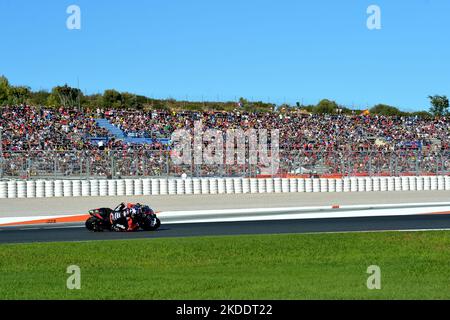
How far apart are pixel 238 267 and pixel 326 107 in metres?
76.1

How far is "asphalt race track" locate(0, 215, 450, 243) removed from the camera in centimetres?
1806

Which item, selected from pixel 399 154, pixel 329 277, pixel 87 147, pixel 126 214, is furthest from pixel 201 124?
pixel 329 277

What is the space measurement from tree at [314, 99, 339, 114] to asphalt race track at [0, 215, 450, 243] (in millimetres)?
60908

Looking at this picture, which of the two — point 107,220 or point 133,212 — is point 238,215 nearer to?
point 133,212

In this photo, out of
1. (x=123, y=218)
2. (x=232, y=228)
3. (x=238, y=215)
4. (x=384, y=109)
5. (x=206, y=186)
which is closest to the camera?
(x=123, y=218)

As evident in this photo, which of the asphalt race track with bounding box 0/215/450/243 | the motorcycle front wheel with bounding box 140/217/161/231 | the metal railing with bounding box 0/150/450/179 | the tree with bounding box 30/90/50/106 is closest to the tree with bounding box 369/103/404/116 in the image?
the tree with bounding box 30/90/50/106

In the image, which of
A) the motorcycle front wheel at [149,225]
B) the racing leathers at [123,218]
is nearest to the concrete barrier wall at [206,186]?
the motorcycle front wheel at [149,225]

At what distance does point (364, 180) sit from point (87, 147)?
15941 mm

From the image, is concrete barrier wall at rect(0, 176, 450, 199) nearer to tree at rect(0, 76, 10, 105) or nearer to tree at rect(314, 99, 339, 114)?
tree at rect(314, 99, 339, 114)

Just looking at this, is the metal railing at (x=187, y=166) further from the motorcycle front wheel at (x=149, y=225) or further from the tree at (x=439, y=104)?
the tree at (x=439, y=104)

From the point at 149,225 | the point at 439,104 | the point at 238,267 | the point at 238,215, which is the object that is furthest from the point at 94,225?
the point at 439,104

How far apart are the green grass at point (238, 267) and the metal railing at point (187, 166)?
50.8 ft

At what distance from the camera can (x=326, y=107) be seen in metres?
87.3
